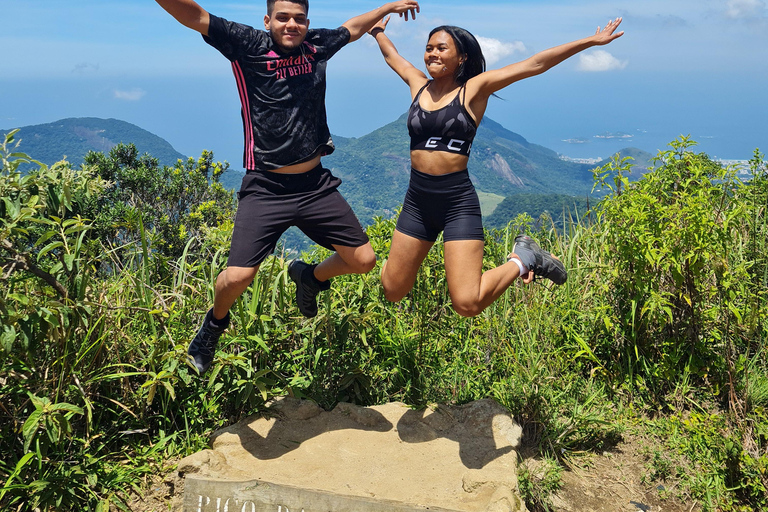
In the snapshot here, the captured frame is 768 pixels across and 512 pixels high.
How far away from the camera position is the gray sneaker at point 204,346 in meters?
3.66

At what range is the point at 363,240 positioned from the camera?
3.85 metres

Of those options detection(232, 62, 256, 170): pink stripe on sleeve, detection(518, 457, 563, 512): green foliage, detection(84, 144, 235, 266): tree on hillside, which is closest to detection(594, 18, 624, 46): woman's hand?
detection(232, 62, 256, 170): pink stripe on sleeve

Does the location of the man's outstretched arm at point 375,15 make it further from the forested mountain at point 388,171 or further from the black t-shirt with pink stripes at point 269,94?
the forested mountain at point 388,171

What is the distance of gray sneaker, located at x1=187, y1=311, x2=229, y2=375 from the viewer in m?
3.66

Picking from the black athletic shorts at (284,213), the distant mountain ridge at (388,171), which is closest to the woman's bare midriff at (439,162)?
the black athletic shorts at (284,213)

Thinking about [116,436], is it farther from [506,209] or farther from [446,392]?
[506,209]

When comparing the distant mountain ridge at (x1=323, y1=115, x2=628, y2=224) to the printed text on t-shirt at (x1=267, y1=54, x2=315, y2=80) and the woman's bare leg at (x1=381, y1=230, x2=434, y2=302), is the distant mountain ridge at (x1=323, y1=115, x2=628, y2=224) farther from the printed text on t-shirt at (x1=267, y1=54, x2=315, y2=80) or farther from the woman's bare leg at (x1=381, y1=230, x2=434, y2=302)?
the printed text on t-shirt at (x1=267, y1=54, x2=315, y2=80)

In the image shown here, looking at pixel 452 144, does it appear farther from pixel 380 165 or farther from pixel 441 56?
pixel 380 165

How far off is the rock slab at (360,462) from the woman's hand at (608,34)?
7.58 feet

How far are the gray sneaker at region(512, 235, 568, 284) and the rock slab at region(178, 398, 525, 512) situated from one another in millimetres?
941

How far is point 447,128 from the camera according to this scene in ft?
12.0

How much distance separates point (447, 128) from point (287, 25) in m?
1.08

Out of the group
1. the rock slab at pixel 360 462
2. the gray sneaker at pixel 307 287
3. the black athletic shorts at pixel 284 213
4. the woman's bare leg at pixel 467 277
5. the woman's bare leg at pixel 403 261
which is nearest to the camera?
the rock slab at pixel 360 462

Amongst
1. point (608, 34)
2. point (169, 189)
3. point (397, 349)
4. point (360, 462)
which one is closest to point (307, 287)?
point (397, 349)
